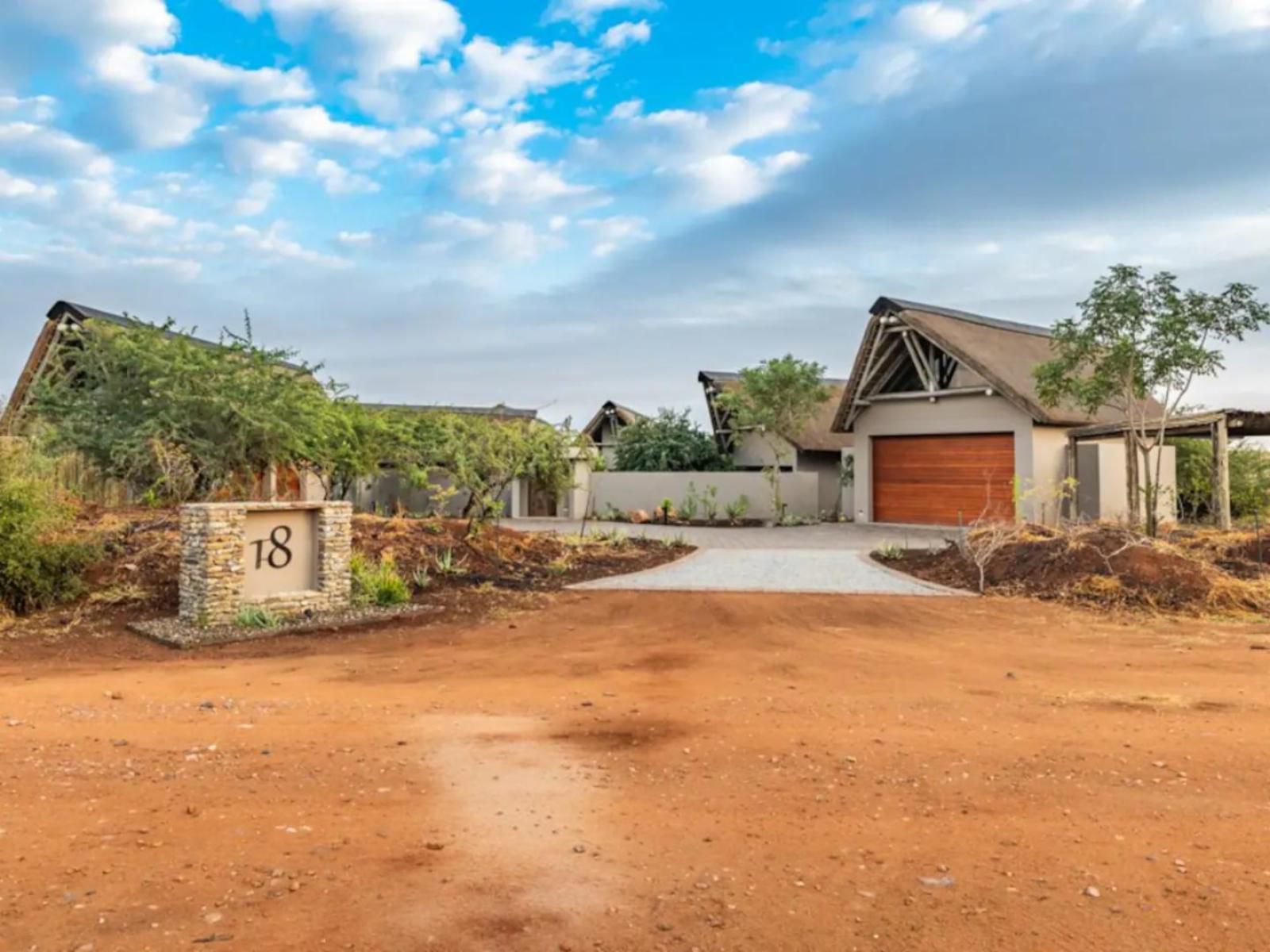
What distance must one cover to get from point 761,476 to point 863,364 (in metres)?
4.61

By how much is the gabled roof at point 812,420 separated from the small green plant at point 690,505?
318 cm

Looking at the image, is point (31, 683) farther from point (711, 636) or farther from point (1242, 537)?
point (1242, 537)

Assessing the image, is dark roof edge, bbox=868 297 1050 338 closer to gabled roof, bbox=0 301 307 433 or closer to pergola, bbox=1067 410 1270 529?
pergola, bbox=1067 410 1270 529

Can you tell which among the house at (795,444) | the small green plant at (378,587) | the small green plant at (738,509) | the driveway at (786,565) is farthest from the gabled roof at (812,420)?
the small green plant at (378,587)

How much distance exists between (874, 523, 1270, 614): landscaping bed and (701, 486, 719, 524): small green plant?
1098 cm

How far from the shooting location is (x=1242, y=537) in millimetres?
15008

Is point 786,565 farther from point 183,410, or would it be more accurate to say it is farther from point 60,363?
point 60,363

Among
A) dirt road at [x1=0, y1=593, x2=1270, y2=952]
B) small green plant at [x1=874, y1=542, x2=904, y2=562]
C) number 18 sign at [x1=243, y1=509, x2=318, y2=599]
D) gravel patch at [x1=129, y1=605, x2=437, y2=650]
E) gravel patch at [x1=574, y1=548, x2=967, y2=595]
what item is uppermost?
number 18 sign at [x1=243, y1=509, x2=318, y2=599]

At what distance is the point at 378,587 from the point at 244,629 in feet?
5.98

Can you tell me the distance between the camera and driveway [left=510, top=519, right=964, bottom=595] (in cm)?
1263

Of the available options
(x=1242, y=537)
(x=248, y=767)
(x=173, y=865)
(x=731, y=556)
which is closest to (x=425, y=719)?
(x=248, y=767)

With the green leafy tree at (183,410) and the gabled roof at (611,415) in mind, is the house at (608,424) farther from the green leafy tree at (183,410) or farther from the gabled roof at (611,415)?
the green leafy tree at (183,410)

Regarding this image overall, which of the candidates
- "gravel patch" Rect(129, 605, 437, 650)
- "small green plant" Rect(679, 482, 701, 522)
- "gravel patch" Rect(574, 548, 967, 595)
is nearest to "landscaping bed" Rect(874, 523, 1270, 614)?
"gravel patch" Rect(574, 548, 967, 595)

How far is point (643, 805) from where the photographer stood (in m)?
4.29
